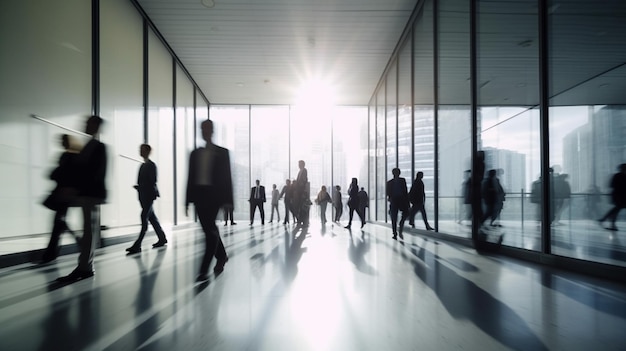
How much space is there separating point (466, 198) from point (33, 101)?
6.17 m

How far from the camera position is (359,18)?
24.8ft

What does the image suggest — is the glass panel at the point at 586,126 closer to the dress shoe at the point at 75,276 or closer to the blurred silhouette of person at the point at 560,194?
the blurred silhouette of person at the point at 560,194

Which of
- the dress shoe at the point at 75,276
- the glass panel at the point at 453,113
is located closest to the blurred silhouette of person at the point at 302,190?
the glass panel at the point at 453,113

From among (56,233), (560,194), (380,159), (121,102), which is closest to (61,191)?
(56,233)

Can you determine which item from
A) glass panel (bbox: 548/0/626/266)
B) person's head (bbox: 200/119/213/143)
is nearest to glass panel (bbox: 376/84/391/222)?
glass panel (bbox: 548/0/626/266)

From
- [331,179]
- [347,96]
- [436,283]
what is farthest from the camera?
[331,179]

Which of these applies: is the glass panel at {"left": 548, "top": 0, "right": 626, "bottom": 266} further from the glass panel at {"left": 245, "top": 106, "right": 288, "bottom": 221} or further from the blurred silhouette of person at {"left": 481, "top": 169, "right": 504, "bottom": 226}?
the glass panel at {"left": 245, "top": 106, "right": 288, "bottom": 221}

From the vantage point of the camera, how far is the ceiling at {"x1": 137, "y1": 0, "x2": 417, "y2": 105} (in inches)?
282

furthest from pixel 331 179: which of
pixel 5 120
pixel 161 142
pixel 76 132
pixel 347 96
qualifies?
pixel 5 120

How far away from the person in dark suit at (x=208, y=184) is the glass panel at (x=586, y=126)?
3.41m

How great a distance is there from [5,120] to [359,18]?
667 centimetres

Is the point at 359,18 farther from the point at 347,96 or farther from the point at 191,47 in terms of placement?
the point at 347,96

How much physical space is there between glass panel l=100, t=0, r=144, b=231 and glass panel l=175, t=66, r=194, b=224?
2.87 meters

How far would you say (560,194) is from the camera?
3.43 metres
